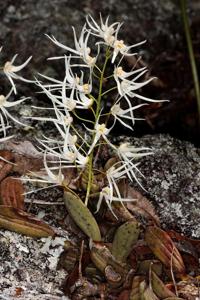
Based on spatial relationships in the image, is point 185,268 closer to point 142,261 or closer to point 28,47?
point 142,261

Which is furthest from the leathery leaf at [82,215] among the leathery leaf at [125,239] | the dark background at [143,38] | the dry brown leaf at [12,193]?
the dark background at [143,38]

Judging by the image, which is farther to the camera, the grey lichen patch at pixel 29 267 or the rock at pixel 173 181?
the rock at pixel 173 181

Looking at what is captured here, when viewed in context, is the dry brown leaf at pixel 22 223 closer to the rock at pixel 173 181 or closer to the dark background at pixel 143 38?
the rock at pixel 173 181

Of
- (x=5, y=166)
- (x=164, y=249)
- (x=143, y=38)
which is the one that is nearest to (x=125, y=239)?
(x=164, y=249)

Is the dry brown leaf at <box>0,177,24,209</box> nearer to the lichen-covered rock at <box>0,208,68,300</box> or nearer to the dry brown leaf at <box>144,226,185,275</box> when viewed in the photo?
the lichen-covered rock at <box>0,208,68,300</box>

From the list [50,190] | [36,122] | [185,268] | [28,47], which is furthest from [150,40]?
[185,268]

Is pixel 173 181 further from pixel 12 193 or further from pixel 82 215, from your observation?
pixel 12 193
